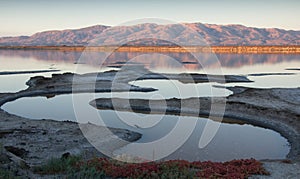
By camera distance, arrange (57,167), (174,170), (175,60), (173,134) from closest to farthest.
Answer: (174,170)
(57,167)
(173,134)
(175,60)

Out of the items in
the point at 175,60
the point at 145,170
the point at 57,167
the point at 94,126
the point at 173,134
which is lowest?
the point at 173,134

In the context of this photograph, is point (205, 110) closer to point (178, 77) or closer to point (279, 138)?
point (279, 138)

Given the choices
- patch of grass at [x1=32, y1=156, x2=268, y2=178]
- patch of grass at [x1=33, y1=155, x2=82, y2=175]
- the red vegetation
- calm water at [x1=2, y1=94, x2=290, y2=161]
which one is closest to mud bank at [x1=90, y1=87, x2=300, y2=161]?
calm water at [x1=2, y1=94, x2=290, y2=161]

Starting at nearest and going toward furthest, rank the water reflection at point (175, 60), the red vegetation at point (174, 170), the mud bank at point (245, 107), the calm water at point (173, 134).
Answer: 1. the red vegetation at point (174, 170)
2. the calm water at point (173, 134)
3. the mud bank at point (245, 107)
4. the water reflection at point (175, 60)

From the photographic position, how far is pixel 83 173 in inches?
467

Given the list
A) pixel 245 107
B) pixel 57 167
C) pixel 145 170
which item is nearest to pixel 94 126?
pixel 57 167

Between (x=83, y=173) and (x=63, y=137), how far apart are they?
1031cm

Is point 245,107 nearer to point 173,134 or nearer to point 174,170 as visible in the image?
point 173,134

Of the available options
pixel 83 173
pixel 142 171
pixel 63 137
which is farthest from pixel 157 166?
pixel 63 137

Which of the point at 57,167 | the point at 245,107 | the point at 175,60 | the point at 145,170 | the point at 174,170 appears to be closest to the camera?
the point at 145,170

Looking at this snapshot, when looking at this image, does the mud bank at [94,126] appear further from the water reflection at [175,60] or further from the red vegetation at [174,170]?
the water reflection at [175,60]

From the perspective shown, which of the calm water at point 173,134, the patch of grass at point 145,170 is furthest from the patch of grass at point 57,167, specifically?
the calm water at point 173,134

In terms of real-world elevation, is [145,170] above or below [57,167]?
above

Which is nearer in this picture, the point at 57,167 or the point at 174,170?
the point at 174,170
